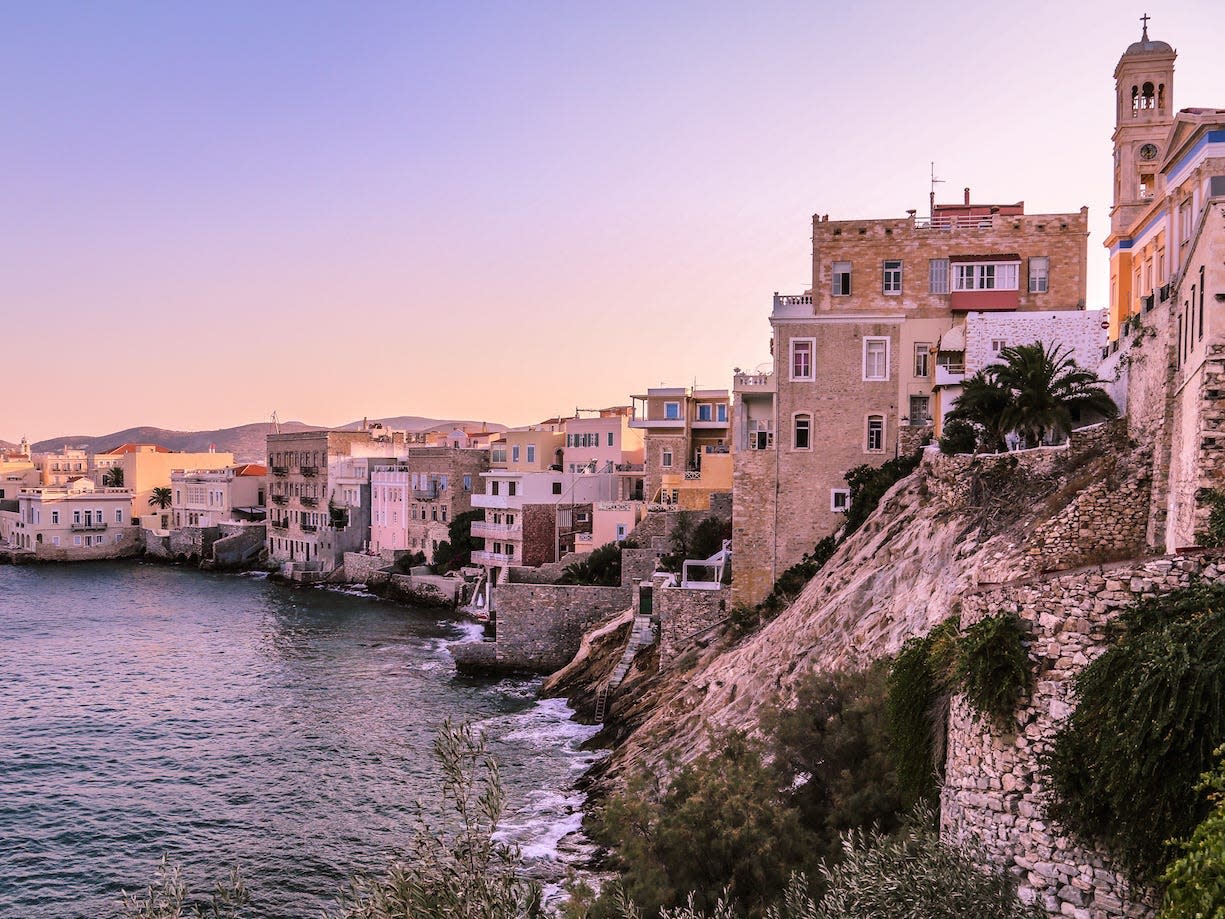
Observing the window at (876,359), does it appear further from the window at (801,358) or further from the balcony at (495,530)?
the balcony at (495,530)

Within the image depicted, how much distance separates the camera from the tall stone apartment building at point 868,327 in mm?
27141

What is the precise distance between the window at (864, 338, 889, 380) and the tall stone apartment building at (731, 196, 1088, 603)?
29 millimetres

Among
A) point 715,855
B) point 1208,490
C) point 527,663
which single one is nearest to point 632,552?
point 527,663

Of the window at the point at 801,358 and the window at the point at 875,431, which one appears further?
the window at the point at 801,358

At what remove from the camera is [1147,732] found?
6.50m

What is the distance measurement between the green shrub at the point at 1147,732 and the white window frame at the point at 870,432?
67.0ft

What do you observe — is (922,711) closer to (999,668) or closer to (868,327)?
(999,668)

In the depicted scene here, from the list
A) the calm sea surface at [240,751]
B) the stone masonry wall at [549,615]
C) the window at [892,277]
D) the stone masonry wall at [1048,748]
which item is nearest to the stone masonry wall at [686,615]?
the calm sea surface at [240,751]

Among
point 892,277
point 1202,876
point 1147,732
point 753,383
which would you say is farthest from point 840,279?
point 1202,876

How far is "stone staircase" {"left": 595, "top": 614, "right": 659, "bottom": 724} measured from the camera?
2939 centimetres

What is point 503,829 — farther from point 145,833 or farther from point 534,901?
point 534,901

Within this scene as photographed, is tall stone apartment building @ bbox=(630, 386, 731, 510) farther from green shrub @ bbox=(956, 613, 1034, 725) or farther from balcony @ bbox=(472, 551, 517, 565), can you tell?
green shrub @ bbox=(956, 613, 1034, 725)

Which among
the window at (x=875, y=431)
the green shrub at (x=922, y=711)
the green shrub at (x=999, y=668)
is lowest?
the green shrub at (x=922, y=711)

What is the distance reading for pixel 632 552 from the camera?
128 ft
